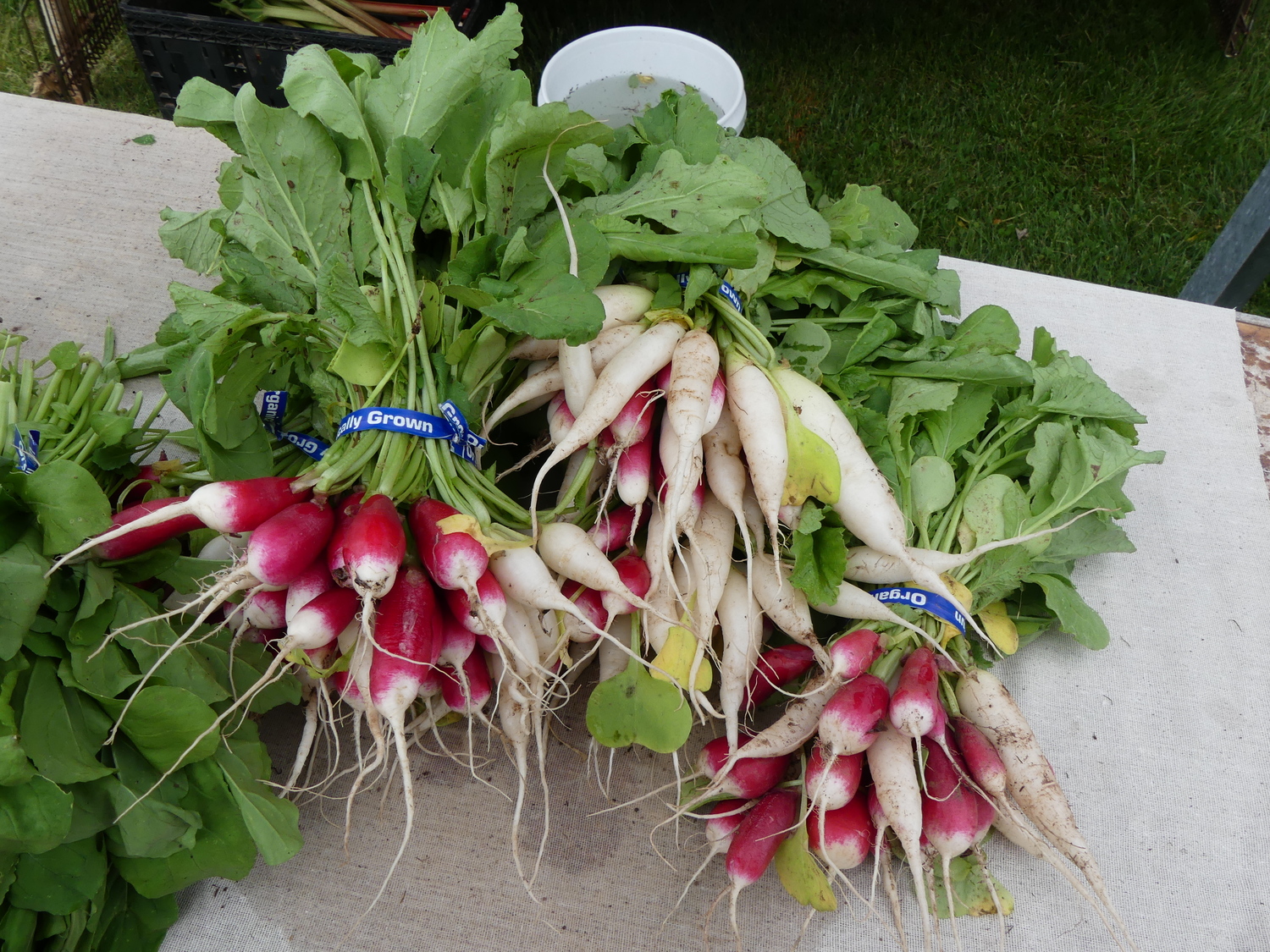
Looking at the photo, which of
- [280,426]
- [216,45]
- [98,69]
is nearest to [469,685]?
[280,426]

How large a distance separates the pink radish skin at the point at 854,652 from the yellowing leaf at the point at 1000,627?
17 cm

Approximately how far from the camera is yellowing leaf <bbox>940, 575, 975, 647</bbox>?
99cm

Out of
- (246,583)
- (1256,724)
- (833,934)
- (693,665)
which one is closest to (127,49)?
(246,583)

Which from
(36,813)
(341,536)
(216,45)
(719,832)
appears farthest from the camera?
(216,45)

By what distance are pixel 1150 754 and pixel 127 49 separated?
310 cm

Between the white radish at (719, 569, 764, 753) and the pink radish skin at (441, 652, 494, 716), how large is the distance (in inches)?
10.6

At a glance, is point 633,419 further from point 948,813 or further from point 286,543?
point 948,813

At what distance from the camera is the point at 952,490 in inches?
41.9

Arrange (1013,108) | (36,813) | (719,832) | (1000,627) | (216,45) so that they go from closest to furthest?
(36,813) < (719,832) < (1000,627) < (216,45) < (1013,108)

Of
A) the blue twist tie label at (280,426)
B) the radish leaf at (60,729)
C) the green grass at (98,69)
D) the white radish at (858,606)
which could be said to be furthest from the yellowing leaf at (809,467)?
the green grass at (98,69)

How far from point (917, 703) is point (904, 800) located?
98 millimetres

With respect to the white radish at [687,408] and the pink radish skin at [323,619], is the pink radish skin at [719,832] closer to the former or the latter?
the white radish at [687,408]

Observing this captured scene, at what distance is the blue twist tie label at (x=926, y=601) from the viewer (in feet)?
3.21

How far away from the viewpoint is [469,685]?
3.09ft
